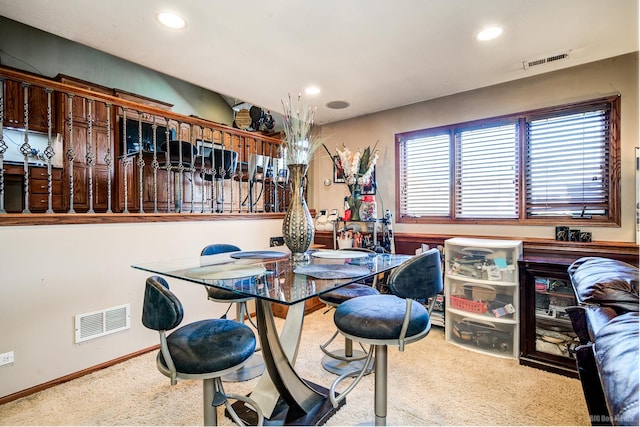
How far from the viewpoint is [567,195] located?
277 cm

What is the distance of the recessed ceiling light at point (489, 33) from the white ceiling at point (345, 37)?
0.05 meters

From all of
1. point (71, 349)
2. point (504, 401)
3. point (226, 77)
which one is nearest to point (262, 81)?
point (226, 77)

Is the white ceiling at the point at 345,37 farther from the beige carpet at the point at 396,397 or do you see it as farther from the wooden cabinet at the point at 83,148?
the beige carpet at the point at 396,397

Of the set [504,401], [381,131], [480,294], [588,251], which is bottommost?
[504,401]

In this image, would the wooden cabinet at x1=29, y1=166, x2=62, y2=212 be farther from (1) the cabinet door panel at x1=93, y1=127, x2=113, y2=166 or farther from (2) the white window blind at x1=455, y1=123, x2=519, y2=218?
(2) the white window blind at x1=455, y1=123, x2=519, y2=218

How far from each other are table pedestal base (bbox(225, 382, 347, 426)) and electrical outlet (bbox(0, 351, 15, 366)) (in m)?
1.45

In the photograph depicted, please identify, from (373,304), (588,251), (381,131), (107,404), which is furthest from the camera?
(381,131)

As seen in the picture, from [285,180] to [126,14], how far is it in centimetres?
239

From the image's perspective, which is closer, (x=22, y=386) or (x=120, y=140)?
(x=22, y=386)

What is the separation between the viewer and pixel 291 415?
1.64 m

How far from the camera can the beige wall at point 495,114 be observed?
8.22 ft

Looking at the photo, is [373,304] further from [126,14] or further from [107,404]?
[126,14]

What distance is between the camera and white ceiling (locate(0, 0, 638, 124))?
1960 millimetres

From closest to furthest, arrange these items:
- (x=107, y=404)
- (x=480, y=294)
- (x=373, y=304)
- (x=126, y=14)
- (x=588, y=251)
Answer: (x=373, y=304), (x=107, y=404), (x=126, y=14), (x=588, y=251), (x=480, y=294)
